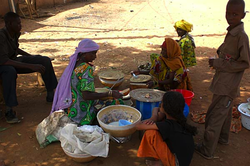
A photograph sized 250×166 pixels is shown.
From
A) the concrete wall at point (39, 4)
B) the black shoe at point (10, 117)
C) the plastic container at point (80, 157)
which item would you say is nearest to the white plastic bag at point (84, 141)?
the plastic container at point (80, 157)

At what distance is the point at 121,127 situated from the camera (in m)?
2.69

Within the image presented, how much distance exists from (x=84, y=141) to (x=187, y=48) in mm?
2951

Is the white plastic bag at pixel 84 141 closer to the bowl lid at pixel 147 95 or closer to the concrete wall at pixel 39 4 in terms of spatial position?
the bowl lid at pixel 147 95

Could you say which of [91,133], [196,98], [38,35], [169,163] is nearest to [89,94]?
[91,133]

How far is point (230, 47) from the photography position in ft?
8.18

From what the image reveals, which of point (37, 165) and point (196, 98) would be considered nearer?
point (37, 165)

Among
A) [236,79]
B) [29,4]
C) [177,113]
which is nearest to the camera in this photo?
[177,113]

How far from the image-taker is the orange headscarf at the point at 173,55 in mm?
3783

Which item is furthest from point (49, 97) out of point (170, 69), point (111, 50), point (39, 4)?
point (39, 4)

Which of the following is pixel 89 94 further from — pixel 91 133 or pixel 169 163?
pixel 169 163

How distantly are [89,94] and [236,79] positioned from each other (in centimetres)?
174

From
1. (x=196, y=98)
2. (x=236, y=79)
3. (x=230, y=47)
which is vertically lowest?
(x=196, y=98)

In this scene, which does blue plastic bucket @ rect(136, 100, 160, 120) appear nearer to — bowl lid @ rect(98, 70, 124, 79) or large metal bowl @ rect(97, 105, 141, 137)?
large metal bowl @ rect(97, 105, 141, 137)

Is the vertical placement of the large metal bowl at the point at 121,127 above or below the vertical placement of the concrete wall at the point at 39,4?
below
